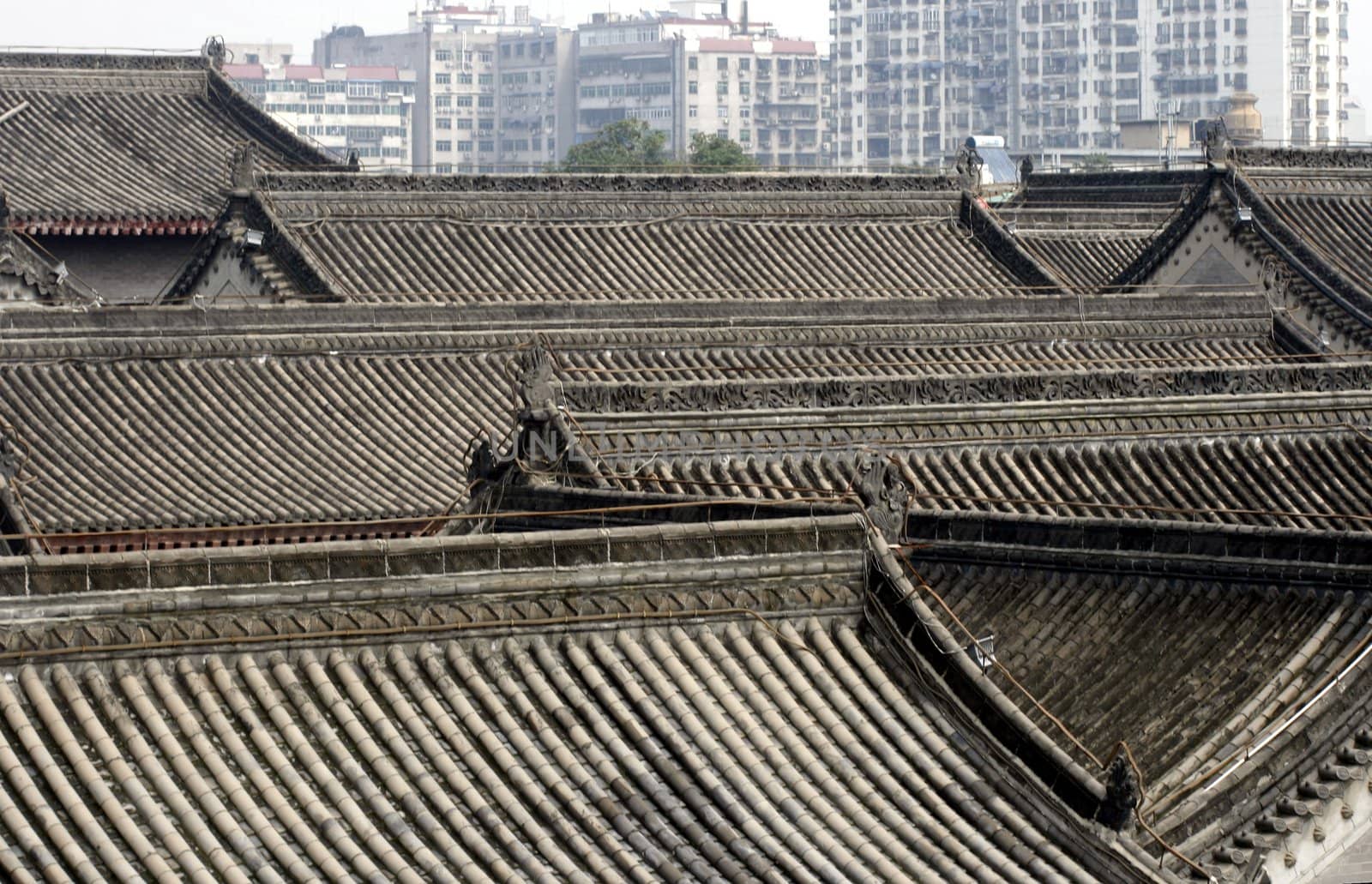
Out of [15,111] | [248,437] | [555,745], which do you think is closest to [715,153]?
[15,111]

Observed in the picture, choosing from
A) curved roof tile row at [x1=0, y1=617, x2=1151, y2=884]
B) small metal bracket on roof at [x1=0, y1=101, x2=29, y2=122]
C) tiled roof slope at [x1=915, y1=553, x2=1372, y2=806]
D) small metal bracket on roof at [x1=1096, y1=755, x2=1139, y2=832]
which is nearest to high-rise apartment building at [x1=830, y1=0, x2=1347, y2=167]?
small metal bracket on roof at [x1=0, y1=101, x2=29, y2=122]

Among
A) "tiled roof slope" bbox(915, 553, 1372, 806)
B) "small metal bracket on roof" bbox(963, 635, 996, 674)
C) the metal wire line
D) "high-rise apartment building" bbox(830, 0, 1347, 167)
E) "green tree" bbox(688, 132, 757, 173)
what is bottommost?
"tiled roof slope" bbox(915, 553, 1372, 806)

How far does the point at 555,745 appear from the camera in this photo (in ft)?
46.0

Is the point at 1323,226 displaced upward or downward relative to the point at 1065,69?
downward

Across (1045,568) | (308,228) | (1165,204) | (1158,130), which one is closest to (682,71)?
(1158,130)

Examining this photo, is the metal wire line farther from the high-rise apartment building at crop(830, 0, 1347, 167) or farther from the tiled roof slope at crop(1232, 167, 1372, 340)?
the high-rise apartment building at crop(830, 0, 1347, 167)

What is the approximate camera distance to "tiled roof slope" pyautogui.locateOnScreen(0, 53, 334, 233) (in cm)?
4656

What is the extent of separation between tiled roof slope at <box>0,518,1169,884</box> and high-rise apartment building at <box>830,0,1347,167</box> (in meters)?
153

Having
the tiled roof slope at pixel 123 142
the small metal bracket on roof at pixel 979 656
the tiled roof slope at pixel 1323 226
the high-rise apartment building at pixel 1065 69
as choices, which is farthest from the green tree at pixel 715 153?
the small metal bracket on roof at pixel 979 656

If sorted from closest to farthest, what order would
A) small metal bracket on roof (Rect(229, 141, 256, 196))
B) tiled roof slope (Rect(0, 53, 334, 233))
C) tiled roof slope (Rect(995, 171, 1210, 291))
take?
1. small metal bracket on roof (Rect(229, 141, 256, 196))
2. tiled roof slope (Rect(0, 53, 334, 233))
3. tiled roof slope (Rect(995, 171, 1210, 291))

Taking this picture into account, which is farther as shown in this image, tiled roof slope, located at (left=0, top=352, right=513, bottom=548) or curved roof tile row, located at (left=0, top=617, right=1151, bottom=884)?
tiled roof slope, located at (left=0, top=352, right=513, bottom=548)

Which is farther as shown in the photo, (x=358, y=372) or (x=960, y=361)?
(x=960, y=361)

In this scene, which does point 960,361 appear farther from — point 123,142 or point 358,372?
point 123,142

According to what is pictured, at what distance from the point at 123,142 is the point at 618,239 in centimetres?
1287
